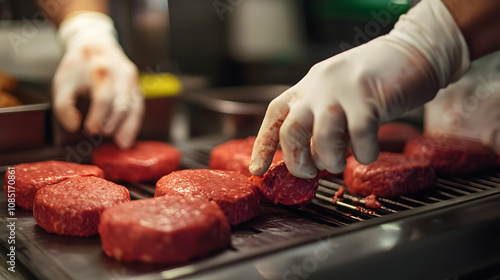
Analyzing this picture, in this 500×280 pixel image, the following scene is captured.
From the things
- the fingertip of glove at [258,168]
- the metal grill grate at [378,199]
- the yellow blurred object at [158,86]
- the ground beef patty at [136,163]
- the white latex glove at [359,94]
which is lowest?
the ground beef patty at [136,163]

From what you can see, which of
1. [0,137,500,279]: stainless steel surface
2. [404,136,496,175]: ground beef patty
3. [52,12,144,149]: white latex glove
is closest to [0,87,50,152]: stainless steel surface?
[52,12,144,149]: white latex glove

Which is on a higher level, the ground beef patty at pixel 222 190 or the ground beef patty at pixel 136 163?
the ground beef patty at pixel 222 190

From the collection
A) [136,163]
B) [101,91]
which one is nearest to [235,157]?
[136,163]

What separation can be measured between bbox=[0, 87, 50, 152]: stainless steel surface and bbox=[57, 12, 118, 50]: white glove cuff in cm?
45

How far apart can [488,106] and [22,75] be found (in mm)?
3017

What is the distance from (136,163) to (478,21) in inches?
60.7

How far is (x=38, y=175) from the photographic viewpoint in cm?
189

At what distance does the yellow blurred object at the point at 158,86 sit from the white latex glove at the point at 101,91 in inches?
12.5

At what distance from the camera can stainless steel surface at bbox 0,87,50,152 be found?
2.36 meters

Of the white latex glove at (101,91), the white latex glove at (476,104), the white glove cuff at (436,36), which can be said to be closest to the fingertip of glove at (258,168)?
the white glove cuff at (436,36)

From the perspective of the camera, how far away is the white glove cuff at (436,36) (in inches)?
64.7

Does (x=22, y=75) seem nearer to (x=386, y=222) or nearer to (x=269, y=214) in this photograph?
(x=269, y=214)

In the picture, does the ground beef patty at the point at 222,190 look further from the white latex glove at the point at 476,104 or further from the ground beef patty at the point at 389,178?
the white latex glove at the point at 476,104

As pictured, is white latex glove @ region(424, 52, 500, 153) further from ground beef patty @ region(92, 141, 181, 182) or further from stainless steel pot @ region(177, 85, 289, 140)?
ground beef patty @ region(92, 141, 181, 182)
